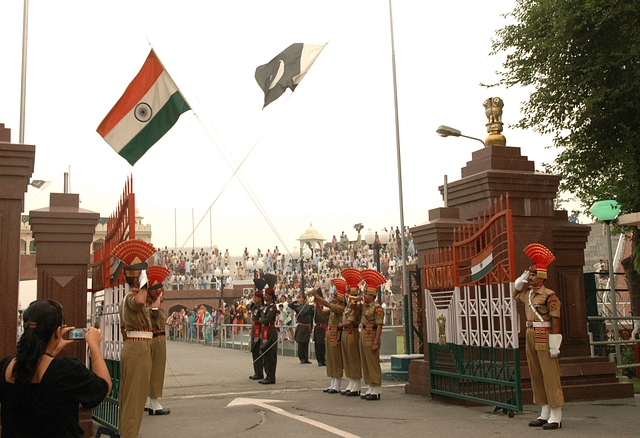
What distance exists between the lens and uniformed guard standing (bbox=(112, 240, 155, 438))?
7.27 metres

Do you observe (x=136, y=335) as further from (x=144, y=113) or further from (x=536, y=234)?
(x=536, y=234)

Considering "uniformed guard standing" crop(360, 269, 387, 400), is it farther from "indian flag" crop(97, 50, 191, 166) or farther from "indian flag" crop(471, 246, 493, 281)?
"indian flag" crop(97, 50, 191, 166)

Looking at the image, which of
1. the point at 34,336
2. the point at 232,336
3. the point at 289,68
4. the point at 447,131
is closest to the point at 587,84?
the point at 447,131

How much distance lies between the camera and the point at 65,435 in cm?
387

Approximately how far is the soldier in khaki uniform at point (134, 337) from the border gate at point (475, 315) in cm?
427

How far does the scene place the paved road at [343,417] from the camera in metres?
8.16

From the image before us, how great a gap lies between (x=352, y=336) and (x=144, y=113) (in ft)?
16.6

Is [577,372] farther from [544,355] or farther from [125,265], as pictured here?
[125,265]

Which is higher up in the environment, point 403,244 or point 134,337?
point 403,244

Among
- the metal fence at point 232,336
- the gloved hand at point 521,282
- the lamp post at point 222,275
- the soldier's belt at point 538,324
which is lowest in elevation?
the metal fence at point 232,336

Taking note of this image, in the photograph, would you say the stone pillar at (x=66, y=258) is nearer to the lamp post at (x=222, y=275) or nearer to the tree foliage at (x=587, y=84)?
the tree foliage at (x=587, y=84)

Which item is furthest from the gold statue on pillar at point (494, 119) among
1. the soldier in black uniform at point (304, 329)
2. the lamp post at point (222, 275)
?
the lamp post at point (222, 275)

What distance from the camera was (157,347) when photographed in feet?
36.3

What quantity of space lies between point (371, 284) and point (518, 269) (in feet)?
8.01
